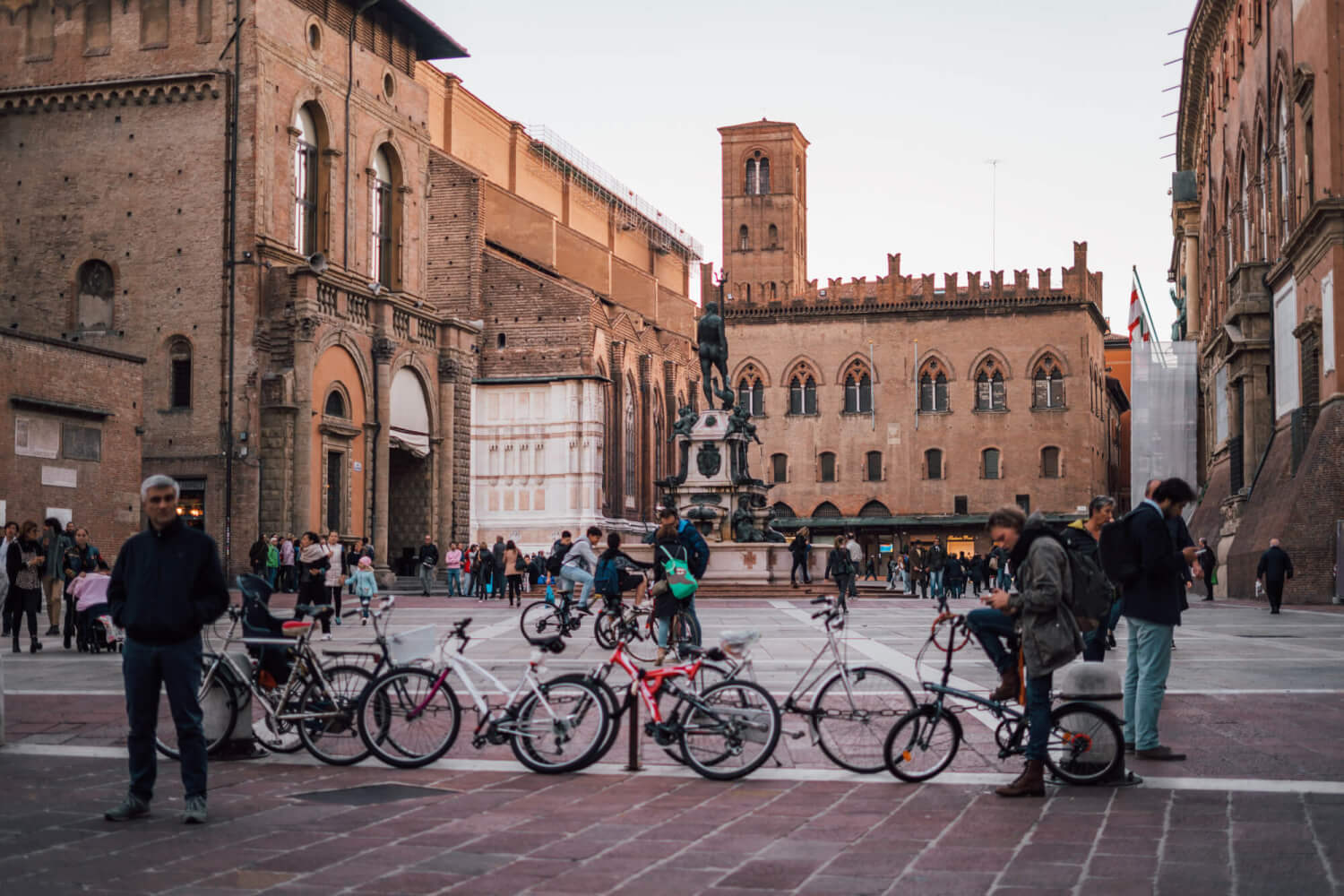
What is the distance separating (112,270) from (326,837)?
109ft

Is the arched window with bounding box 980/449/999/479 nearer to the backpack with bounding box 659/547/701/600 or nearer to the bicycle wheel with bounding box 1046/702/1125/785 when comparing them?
the backpack with bounding box 659/547/701/600

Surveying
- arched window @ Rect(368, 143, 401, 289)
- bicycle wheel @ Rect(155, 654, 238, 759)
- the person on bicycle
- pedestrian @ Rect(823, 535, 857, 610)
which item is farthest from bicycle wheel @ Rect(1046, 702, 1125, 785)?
arched window @ Rect(368, 143, 401, 289)

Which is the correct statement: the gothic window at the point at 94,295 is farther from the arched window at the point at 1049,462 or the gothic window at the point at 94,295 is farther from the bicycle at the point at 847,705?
the arched window at the point at 1049,462

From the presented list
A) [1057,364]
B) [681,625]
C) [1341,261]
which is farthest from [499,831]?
[1057,364]

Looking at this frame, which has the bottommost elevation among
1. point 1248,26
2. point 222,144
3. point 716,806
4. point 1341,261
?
point 716,806

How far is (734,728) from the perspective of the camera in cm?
884

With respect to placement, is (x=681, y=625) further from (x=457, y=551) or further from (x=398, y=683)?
(x=457, y=551)

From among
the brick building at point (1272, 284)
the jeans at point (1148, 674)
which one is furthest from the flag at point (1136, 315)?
the jeans at point (1148, 674)

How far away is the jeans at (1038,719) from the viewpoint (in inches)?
317

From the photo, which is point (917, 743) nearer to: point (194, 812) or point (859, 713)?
point (859, 713)

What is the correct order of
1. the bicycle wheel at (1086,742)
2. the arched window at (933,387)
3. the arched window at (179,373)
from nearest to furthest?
the bicycle wheel at (1086,742), the arched window at (179,373), the arched window at (933,387)

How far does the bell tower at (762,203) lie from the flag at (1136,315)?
34.4 metres

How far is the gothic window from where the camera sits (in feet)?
123

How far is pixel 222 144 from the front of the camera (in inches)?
A: 1436
